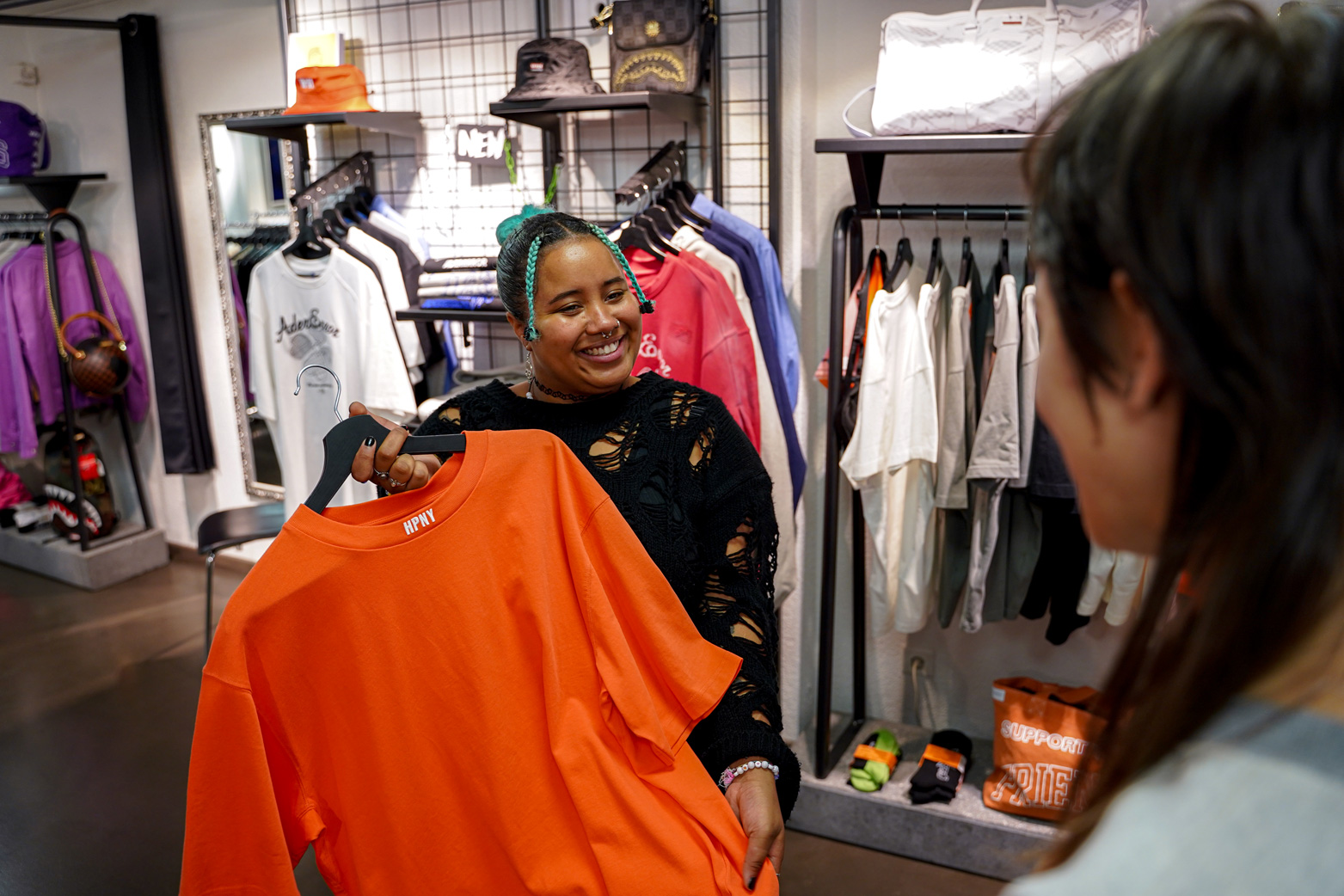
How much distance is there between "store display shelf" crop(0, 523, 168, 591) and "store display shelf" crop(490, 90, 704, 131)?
3.37 m

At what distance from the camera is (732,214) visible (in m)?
2.73

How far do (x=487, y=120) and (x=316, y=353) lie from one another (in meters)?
1.01

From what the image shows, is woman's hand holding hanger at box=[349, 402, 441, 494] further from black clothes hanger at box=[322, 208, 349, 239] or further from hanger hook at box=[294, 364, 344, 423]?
black clothes hanger at box=[322, 208, 349, 239]

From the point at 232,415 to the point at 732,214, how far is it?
3.01 metres

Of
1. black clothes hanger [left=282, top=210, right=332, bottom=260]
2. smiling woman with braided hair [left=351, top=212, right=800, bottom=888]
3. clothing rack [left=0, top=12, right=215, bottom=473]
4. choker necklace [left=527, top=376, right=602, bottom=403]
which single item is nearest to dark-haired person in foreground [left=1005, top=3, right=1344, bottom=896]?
smiling woman with braided hair [left=351, top=212, right=800, bottom=888]


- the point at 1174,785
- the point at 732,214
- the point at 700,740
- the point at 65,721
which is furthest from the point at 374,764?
the point at 65,721

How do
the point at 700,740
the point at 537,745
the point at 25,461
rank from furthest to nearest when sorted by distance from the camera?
the point at 25,461 < the point at 700,740 < the point at 537,745

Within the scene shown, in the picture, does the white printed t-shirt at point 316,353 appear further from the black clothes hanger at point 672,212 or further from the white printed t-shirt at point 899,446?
the white printed t-shirt at point 899,446

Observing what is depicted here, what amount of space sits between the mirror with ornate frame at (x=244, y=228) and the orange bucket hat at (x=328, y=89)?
70 centimetres

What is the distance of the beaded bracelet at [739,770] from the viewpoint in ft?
4.31

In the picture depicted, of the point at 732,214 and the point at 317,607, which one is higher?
the point at 732,214

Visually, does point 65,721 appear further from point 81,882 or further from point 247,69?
point 247,69

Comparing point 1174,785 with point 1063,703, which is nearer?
point 1174,785

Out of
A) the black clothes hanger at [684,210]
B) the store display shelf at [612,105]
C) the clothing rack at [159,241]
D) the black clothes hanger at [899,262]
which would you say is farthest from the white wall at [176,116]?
the black clothes hanger at [899,262]
